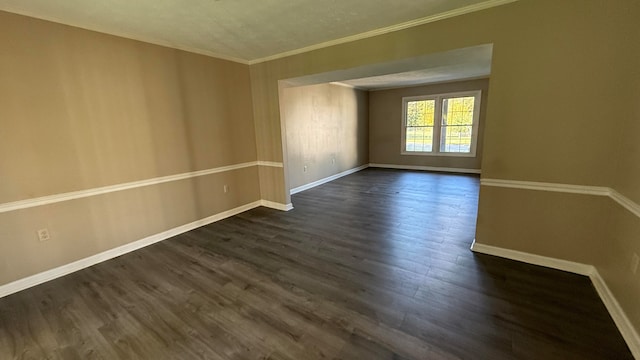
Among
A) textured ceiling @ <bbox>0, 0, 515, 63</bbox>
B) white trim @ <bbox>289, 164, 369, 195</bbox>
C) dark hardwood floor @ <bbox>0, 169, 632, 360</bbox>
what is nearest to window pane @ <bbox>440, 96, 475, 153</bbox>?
white trim @ <bbox>289, 164, 369, 195</bbox>

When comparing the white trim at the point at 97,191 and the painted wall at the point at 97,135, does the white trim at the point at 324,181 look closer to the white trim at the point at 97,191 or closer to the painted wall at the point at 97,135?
the white trim at the point at 97,191

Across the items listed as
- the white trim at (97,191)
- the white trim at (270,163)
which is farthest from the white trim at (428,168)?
the white trim at (97,191)

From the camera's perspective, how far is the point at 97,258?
292cm

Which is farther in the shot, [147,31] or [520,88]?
[147,31]

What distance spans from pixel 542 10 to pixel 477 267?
2.37 m

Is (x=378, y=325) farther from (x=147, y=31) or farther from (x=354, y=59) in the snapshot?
(x=147, y=31)

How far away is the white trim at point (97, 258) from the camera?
244 cm

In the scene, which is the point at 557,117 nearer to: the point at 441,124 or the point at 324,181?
the point at 324,181

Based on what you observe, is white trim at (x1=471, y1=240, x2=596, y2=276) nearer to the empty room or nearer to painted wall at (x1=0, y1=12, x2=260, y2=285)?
the empty room

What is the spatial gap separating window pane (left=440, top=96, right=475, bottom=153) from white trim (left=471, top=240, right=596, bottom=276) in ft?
17.1

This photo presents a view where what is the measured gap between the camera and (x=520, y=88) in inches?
95.5

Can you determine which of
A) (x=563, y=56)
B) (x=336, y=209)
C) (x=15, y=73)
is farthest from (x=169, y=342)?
(x=563, y=56)

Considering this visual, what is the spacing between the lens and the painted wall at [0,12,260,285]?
2373mm

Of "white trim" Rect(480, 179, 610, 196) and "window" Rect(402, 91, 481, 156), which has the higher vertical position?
"window" Rect(402, 91, 481, 156)
